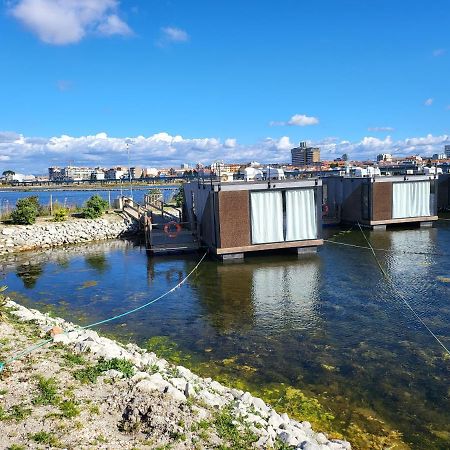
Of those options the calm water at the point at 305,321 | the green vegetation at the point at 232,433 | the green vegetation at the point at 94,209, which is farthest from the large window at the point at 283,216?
the green vegetation at the point at 94,209

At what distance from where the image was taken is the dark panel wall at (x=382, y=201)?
28797mm

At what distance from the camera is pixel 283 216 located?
21500 millimetres

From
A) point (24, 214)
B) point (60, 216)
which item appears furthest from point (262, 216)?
point (60, 216)

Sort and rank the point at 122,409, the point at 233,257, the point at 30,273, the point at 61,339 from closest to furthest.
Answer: the point at 122,409
the point at 61,339
the point at 30,273
the point at 233,257

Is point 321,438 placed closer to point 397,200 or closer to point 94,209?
point 397,200

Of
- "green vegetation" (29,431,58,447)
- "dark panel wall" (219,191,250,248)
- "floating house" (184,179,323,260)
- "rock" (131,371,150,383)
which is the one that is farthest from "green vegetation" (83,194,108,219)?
"green vegetation" (29,431,58,447)

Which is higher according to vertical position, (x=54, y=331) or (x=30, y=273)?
(x=54, y=331)

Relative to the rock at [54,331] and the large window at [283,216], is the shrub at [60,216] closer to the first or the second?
the large window at [283,216]

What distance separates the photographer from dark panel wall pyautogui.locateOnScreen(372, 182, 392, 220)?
94.5 ft

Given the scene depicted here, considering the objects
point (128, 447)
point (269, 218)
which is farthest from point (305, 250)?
point (128, 447)

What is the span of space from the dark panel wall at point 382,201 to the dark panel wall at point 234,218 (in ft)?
38.4

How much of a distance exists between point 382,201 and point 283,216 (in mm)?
10615

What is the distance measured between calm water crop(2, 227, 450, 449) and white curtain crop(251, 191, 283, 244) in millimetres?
1147

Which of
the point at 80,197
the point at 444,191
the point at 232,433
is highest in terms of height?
the point at 80,197
